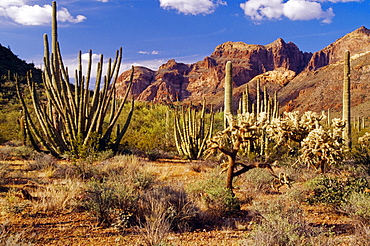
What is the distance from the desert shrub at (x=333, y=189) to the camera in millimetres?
5945

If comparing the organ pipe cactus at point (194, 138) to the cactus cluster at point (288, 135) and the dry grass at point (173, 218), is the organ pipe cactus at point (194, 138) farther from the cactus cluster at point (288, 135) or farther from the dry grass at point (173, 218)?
the dry grass at point (173, 218)

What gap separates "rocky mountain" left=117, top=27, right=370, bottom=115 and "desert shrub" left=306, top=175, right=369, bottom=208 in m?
61.7

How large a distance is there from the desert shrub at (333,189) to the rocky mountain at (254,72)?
202ft

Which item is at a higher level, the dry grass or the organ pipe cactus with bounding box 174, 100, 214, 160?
the organ pipe cactus with bounding box 174, 100, 214, 160

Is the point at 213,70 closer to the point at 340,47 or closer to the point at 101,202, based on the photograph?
the point at 340,47

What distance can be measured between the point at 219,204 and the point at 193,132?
8311 mm

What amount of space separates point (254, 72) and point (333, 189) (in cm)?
14103

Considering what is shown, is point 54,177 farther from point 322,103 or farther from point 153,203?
point 322,103

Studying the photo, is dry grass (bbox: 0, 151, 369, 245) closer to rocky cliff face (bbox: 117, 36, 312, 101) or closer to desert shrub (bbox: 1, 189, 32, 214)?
desert shrub (bbox: 1, 189, 32, 214)

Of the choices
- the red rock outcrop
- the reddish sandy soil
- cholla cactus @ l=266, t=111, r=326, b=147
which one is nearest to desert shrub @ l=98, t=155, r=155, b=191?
the reddish sandy soil

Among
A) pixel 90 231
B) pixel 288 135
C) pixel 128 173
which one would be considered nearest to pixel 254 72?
pixel 288 135

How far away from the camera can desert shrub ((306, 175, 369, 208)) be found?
5.95m

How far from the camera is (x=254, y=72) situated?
142 m

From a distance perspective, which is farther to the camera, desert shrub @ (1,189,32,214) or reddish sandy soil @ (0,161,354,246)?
desert shrub @ (1,189,32,214)
